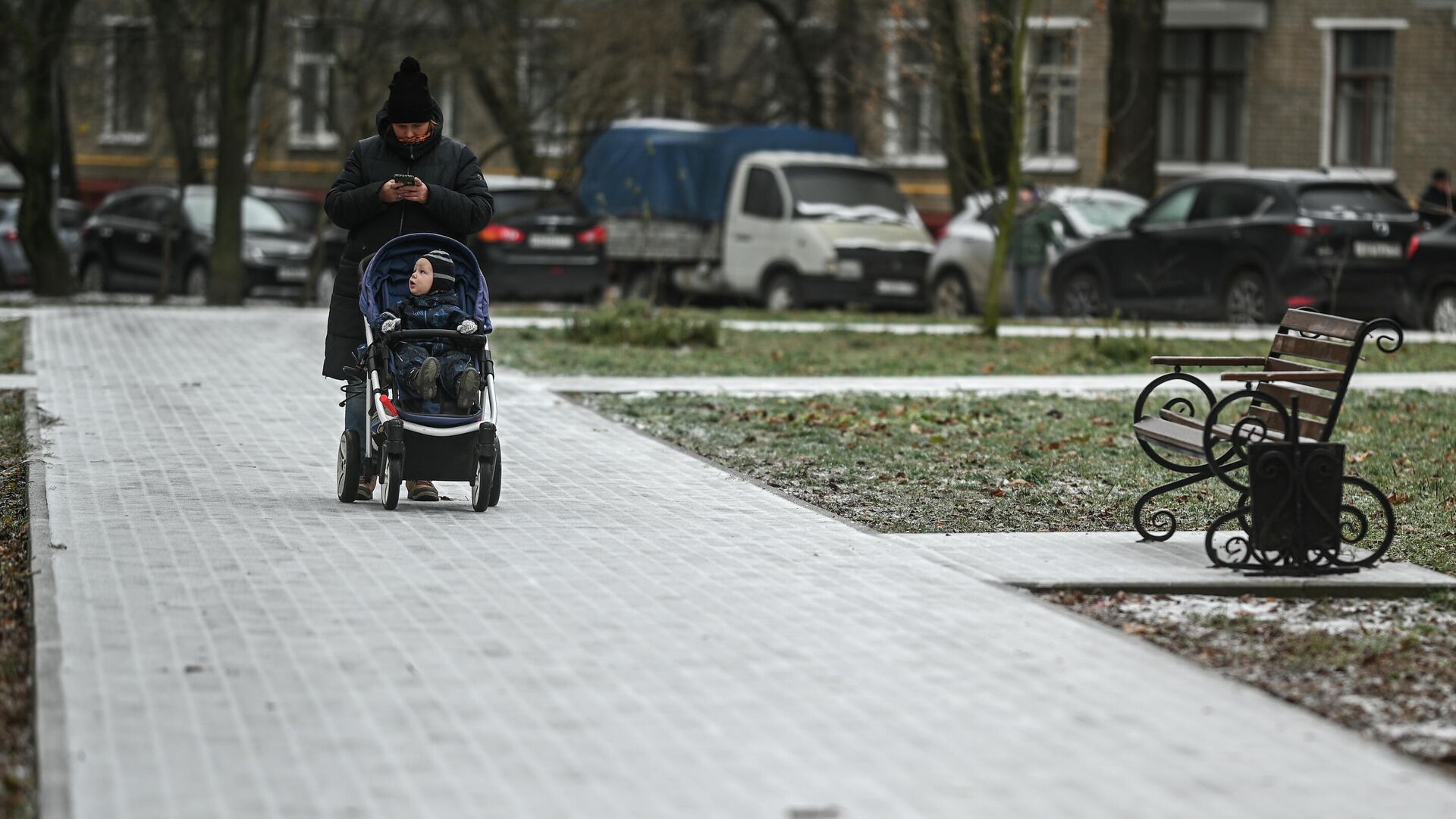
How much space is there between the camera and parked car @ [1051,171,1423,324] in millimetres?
23422

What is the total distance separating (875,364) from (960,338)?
3237mm

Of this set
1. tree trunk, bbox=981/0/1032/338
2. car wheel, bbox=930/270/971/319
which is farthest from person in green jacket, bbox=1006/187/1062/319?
tree trunk, bbox=981/0/1032/338

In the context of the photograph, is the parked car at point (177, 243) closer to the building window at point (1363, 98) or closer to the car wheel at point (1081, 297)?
the car wheel at point (1081, 297)

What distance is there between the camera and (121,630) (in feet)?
21.7

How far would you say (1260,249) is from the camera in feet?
78.0

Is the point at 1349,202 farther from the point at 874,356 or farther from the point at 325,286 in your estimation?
the point at 325,286

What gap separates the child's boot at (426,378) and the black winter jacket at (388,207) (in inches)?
21.5

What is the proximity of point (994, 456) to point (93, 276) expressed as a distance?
868 inches

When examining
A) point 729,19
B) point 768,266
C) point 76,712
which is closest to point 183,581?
point 76,712

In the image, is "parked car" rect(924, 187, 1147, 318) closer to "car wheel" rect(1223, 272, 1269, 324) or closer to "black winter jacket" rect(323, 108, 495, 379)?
"car wheel" rect(1223, 272, 1269, 324)

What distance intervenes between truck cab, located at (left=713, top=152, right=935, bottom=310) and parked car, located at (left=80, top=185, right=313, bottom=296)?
527cm

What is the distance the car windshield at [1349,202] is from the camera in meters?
23.7

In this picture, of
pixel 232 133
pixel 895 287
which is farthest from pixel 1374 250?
pixel 232 133

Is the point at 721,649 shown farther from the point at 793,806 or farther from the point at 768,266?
the point at 768,266
